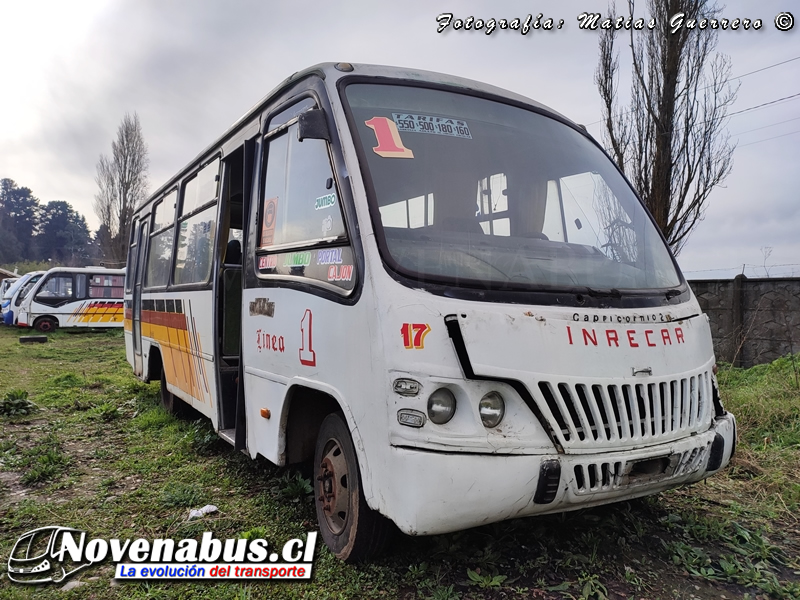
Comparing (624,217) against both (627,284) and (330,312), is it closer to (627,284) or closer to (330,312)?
(627,284)

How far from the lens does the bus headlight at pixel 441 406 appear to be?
2.55 m

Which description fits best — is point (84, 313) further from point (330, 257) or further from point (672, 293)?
point (672, 293)

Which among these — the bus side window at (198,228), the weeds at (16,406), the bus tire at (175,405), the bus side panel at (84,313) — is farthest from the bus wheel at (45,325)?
the bus side window at (198,228)

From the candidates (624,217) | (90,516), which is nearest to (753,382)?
(624,217)

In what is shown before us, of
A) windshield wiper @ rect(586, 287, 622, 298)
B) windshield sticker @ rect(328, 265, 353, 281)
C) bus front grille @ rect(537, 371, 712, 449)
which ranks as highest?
windshield sticker @ rect(328, 265, 353, 281)

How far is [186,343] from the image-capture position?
19.0ft

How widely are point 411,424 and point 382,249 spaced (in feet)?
2.67

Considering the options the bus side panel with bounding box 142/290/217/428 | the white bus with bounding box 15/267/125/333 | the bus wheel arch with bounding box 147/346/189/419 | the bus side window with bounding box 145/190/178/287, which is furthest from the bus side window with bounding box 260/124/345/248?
the white bus with bounding box 15/267/125/333

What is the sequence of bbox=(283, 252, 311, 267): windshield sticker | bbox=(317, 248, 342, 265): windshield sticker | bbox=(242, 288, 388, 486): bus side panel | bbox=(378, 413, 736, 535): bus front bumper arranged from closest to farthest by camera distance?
bbox=(378, 413, 736, 535): bus front bumper < bbox=(242, 288, 388, 486): bus side panel < bbox=(317, 248, 342, 265): windshield sticker < bbox=(283, 252, 311, 267): windshield sticker

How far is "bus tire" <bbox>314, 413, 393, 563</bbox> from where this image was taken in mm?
2979

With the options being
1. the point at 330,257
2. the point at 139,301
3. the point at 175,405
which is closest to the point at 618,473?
the point at 330,257

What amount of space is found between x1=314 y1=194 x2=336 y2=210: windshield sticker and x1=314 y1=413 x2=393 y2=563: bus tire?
112cm

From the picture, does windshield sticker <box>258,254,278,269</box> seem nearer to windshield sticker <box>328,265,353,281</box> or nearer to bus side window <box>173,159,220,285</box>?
windshield sticker <box>328,265,353,281</box>

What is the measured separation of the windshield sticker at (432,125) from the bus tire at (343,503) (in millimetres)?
1605
